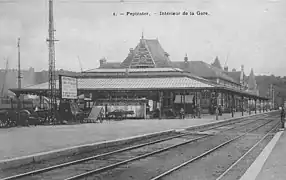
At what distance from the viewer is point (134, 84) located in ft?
161

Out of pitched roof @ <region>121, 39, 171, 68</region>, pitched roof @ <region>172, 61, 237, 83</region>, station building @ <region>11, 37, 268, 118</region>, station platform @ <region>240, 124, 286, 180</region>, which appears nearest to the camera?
station platform @ <region>240, 124, 286, 180</region>

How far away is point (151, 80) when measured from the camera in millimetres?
51719

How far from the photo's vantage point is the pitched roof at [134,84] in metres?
46.1

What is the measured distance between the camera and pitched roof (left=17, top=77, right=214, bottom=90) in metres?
46.1

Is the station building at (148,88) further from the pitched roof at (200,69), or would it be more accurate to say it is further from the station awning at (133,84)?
the pitched roof at (200,69)

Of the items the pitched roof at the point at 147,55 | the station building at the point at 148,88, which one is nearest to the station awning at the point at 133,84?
the station building at the point at 148,88

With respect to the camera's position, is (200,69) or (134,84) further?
(200,69)

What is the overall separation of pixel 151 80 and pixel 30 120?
26122 millimetres

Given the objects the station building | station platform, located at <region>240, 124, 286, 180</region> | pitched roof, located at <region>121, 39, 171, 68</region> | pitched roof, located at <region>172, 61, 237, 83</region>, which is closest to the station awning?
the station building

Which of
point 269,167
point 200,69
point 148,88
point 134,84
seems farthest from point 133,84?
point 200,69

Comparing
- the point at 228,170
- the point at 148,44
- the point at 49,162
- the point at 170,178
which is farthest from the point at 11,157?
the point at 148,44

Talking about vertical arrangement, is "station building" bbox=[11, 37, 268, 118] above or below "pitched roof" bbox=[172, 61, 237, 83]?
below

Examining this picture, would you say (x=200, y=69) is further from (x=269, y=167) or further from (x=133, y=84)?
(x=269, y=167)

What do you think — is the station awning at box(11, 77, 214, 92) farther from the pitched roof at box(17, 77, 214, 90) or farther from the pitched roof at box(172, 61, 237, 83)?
the pitched roof at box(172, 61, 237, 83)
